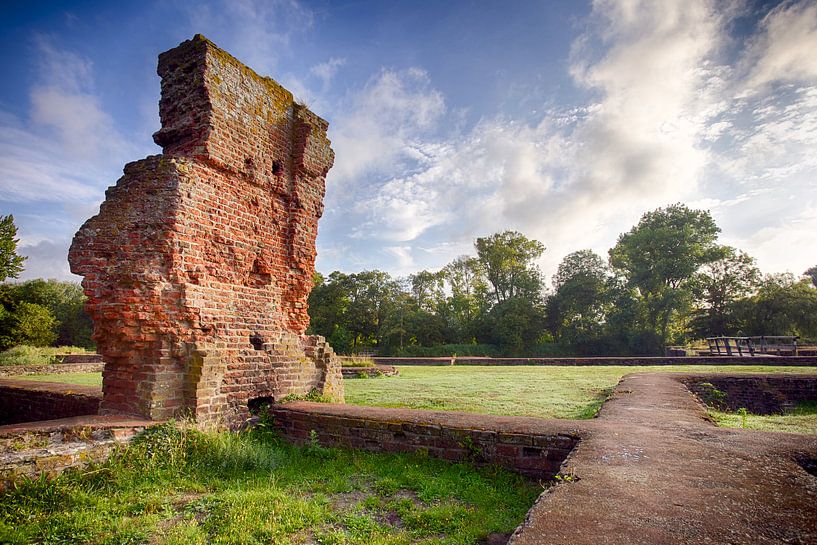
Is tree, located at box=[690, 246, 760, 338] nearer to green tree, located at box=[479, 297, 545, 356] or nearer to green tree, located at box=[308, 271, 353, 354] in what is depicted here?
green tree, located at box=[479, 297, 545, 356]

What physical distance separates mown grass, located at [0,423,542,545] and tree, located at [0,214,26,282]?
30105 millimetres

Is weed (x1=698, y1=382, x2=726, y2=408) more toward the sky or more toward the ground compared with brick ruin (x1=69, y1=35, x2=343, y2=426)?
more toward the ground

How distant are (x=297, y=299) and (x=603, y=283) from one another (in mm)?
36314

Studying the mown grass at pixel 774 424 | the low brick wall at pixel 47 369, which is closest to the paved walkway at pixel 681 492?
the mown grass at pixel 774 424

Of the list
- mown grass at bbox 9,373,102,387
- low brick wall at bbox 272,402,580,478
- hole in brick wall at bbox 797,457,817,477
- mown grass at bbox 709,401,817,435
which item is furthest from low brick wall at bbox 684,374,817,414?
mown grass at bbox 9,373,102,387

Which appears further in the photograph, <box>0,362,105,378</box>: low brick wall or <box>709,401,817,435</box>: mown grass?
<box>0,362,105,378</box>: low brick wall

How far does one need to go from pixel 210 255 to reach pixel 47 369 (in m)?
19.9

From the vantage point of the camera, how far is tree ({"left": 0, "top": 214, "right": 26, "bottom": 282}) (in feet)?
82.6

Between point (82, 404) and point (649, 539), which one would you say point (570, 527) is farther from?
point (82, 404)

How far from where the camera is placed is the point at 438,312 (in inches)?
1726

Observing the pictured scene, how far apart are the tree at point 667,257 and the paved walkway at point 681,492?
33.5 m

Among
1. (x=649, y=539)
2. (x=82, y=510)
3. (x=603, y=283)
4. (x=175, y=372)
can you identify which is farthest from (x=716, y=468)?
(x=603, y=283)

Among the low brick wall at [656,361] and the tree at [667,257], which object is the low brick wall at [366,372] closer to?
the low brick wall at [656,361]

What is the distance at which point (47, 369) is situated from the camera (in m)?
19.1
